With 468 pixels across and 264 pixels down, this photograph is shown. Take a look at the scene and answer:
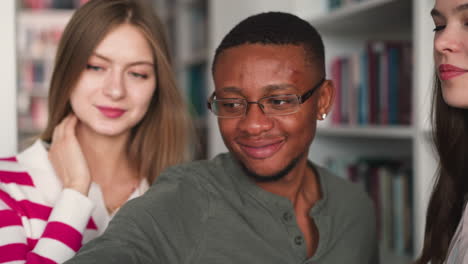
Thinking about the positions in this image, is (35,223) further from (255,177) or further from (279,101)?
(279,101)

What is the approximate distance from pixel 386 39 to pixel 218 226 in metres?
1.66

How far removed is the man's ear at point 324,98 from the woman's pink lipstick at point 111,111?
0.64m

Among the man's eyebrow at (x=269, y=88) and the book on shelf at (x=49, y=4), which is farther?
the book on shelf at (x=49, y=4)

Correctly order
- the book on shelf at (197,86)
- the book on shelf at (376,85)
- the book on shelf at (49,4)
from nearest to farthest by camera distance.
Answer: the book on shelf at (376,85) < the book on shelf at (197,86) < the book on shelf at (49,4)

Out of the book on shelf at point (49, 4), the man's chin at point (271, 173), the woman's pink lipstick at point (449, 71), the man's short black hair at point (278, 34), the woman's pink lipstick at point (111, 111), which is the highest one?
the book on shelf at point (49, 4)

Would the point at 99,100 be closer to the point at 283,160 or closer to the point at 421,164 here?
the point at 283,160

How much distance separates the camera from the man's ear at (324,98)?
113 centimetres

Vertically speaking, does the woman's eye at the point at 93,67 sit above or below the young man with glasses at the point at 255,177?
above

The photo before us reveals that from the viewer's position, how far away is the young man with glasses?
979 millimetres

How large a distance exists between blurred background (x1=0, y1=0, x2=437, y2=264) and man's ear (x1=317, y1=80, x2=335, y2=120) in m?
0.60

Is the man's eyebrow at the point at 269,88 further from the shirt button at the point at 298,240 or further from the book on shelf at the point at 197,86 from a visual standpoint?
the book on shelf at the point at 197,86

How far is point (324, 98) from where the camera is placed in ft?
3.76

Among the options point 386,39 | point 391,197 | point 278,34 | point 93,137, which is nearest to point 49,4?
point 386,39

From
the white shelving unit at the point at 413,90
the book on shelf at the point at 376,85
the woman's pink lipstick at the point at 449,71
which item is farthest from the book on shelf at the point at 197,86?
the woman's pink lipstick at the point at 449,71
